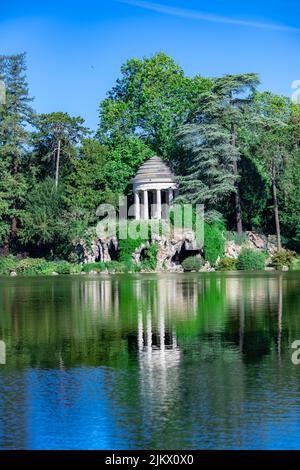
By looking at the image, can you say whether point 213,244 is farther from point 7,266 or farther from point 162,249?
point 7,266

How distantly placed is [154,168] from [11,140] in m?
9.58

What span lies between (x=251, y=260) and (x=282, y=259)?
2043mm

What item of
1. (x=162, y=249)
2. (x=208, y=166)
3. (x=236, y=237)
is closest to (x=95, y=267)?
(x=162, y=249)

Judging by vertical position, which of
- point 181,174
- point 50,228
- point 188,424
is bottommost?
point 188,424

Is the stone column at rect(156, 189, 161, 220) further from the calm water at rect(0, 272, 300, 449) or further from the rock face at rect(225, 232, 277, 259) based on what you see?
the calm water at rect(0, 272, 300, 449)

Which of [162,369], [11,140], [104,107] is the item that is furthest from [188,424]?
[104,107]

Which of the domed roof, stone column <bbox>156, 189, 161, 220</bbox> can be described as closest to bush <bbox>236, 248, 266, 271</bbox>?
stone column <bbox>156, 189, 161, 220</bbox>

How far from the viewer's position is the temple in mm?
55406

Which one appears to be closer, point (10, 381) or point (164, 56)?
point (10, 381)

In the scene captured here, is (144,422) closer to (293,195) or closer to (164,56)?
(293,195)

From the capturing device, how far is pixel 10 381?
14.3m

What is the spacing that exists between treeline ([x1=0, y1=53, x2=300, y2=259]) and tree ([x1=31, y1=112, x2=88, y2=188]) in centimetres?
7

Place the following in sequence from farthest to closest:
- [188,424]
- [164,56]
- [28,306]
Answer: [164,56] → [28,306] → [188,424]

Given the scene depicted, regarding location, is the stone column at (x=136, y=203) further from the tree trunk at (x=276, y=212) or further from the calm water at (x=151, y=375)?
the calm water at (x=151, y=375)
